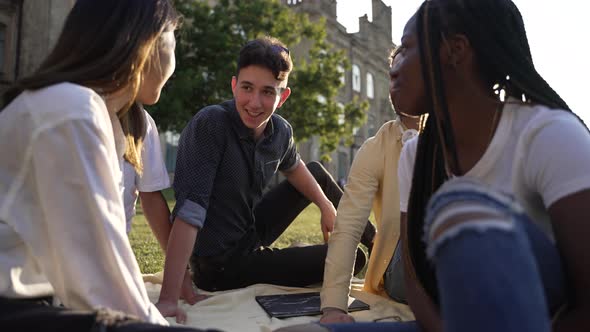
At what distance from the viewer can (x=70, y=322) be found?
3.84ft

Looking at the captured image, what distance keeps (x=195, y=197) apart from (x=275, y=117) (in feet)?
3.37

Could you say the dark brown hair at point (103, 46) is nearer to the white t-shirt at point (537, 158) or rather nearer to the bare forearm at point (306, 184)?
the white t-shirt at point (537, 158)

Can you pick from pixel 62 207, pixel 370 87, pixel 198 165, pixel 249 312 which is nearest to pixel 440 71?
pixel 62 207

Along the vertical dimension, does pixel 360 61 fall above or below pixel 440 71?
above

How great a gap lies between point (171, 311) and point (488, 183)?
1700 millimetres

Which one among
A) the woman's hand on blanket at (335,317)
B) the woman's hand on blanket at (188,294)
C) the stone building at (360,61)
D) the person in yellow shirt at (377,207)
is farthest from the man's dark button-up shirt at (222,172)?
the stone building at (360,61)

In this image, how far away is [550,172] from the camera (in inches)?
48.8

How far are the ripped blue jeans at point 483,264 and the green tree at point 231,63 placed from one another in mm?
16473

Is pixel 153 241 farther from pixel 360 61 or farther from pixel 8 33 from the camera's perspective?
pixel 360 61

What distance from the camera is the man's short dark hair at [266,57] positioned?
312 centimetres

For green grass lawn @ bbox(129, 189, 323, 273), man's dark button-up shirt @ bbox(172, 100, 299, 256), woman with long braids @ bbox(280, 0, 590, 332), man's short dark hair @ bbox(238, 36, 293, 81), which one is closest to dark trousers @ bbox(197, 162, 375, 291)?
man's dark button-up shirt @ bbox(172, 100, 299, 256)

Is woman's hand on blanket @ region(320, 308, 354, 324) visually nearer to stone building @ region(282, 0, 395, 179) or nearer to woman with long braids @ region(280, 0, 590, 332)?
woman with long braids @ region(280, 0, 590, 332)

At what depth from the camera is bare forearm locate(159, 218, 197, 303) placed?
2.53 metres

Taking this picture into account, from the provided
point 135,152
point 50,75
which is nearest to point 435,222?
point 50,75
